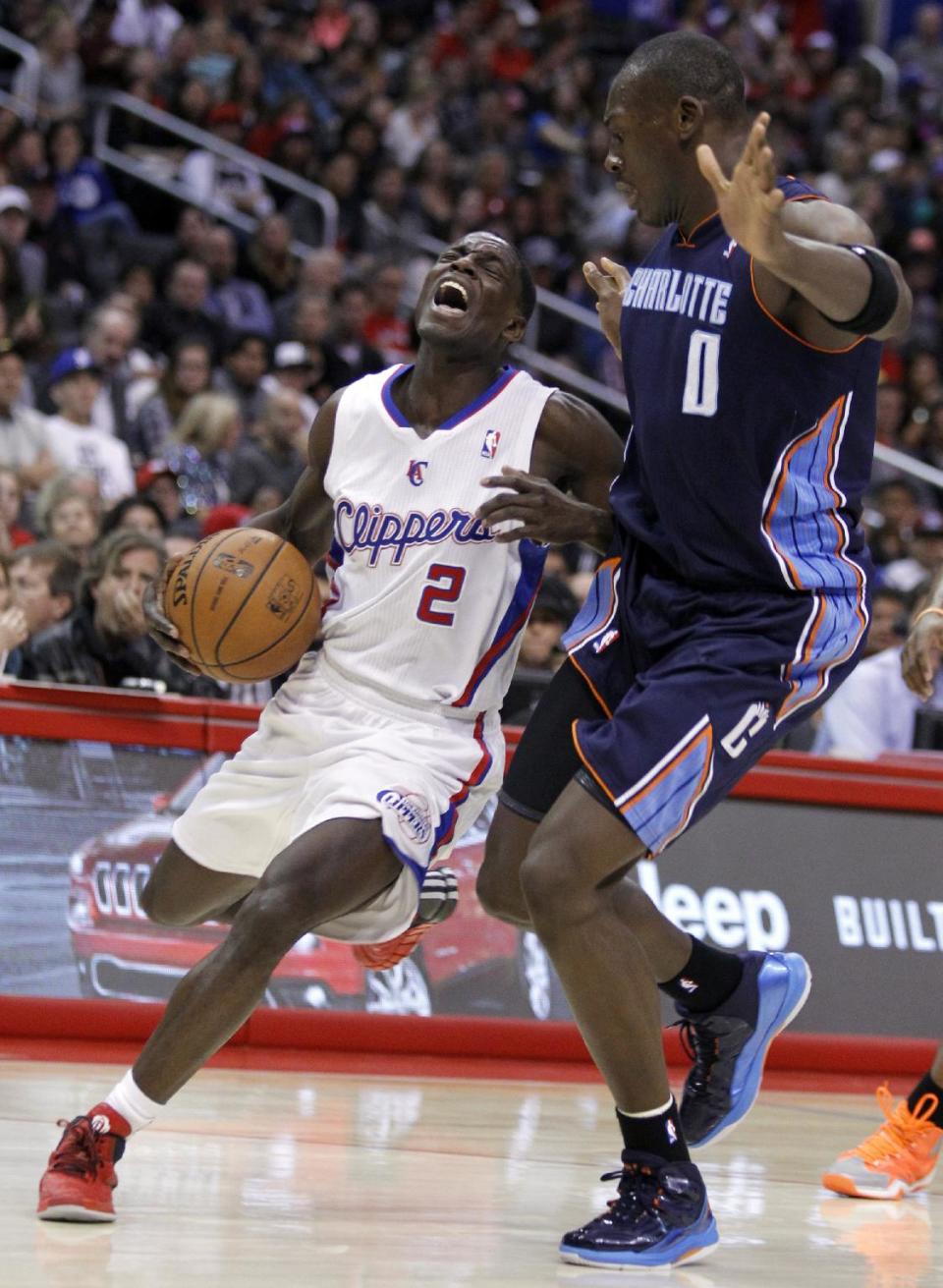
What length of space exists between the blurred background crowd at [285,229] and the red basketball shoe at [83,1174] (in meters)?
2.61

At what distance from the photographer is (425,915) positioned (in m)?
4.24

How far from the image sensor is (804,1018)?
6.89 metres

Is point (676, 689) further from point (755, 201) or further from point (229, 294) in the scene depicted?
point (229, 294)

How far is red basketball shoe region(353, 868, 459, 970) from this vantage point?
166 inches

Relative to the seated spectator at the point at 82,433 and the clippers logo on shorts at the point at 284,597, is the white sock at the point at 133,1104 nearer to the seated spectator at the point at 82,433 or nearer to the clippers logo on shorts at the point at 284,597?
the clippers logo on shorts at the point at 284,597

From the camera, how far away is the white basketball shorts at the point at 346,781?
400cm

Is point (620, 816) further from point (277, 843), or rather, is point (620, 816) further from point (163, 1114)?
point (163, 1114)

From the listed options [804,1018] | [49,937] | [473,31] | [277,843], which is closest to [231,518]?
[49,937]

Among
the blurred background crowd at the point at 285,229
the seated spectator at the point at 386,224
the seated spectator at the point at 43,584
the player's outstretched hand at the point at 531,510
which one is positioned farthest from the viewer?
the seated spectator at the point at 386,224

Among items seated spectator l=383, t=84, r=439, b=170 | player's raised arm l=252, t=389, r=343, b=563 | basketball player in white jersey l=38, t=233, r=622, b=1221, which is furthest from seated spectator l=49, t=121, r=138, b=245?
basketball player in white jersey l=38, t=233, r=622, b=1221

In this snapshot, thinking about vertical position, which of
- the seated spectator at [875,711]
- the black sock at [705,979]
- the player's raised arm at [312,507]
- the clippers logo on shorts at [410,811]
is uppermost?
the player's raised arm at [312,507]

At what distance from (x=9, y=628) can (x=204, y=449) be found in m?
4.10

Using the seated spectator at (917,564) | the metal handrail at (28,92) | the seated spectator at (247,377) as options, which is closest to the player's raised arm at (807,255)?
the seated spectator at (917,564)

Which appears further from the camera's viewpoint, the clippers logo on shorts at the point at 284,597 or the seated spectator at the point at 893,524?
the seated spectator at the point at 893,524
